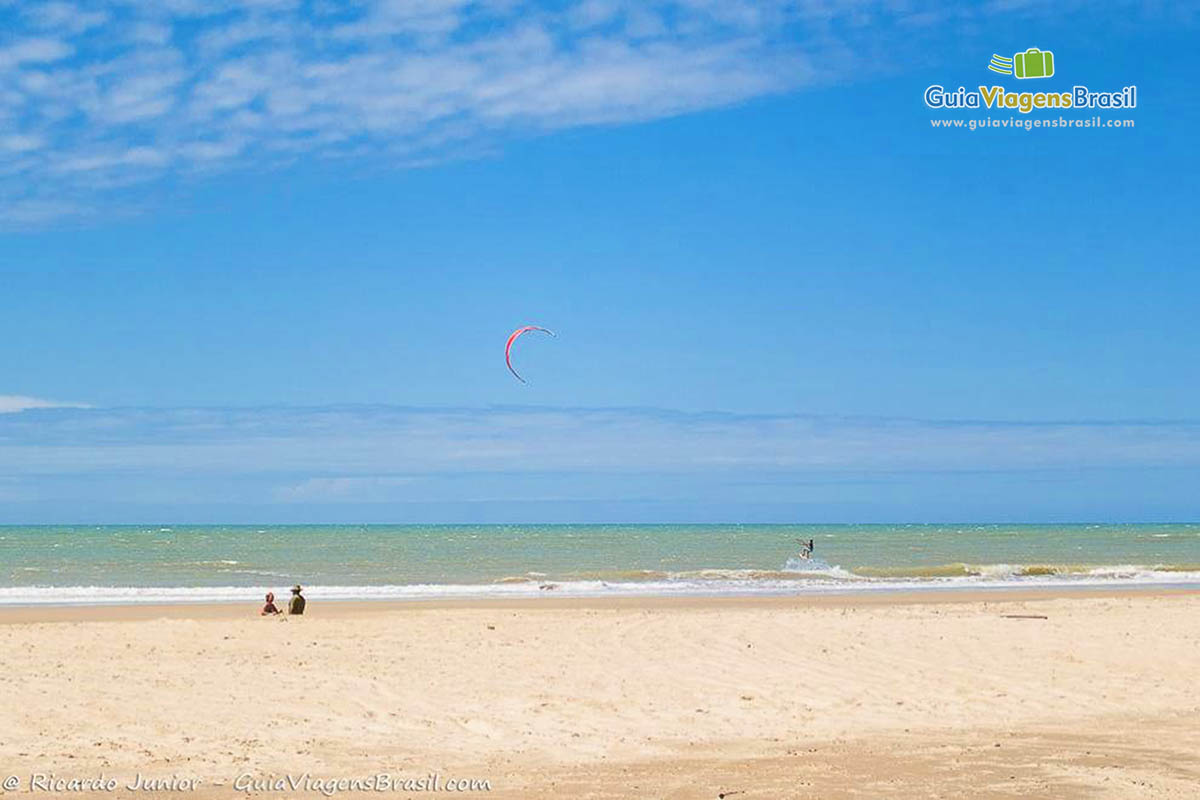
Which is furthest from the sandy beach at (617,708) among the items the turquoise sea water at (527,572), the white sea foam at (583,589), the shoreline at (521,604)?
the turquoise sea water at (527,572)

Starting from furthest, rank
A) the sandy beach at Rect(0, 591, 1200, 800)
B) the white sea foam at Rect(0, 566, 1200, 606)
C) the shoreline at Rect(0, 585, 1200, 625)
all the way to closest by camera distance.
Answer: the white sea foam at Rect(0, 566, 1200, 606)
the shoreline at Rect(0, 585, 1200, 625)
the sandy beach at Rect(0, 591, 1200, 800)

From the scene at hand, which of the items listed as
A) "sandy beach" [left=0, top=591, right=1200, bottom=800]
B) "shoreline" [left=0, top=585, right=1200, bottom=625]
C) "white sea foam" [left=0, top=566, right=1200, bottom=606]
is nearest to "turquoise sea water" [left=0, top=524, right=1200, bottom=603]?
"white sea foam" [left=0, top=566, right=1200, bottom=606]

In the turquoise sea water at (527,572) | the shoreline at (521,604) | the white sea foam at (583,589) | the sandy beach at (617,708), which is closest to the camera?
the sandy beach at (617,708)

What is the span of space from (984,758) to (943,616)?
1200cm

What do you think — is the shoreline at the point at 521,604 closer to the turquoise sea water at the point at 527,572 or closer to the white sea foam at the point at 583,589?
the white sea foam at the point at 583,589

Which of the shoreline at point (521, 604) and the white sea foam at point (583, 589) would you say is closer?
the shoreline at point (521, 604)

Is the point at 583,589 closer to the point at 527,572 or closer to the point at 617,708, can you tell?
the point at 527,572

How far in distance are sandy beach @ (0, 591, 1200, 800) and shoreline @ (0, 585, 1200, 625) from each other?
5188 millimetres

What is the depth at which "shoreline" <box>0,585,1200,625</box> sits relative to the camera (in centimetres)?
2281

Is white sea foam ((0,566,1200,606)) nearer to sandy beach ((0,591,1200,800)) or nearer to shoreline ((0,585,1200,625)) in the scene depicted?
shoreline ((0,585,1200,625))

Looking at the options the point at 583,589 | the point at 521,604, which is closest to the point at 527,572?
the point at 583,589

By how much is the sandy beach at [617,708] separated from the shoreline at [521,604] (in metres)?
5.19

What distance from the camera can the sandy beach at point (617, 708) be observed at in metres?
7.87

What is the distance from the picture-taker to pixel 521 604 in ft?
83.7
